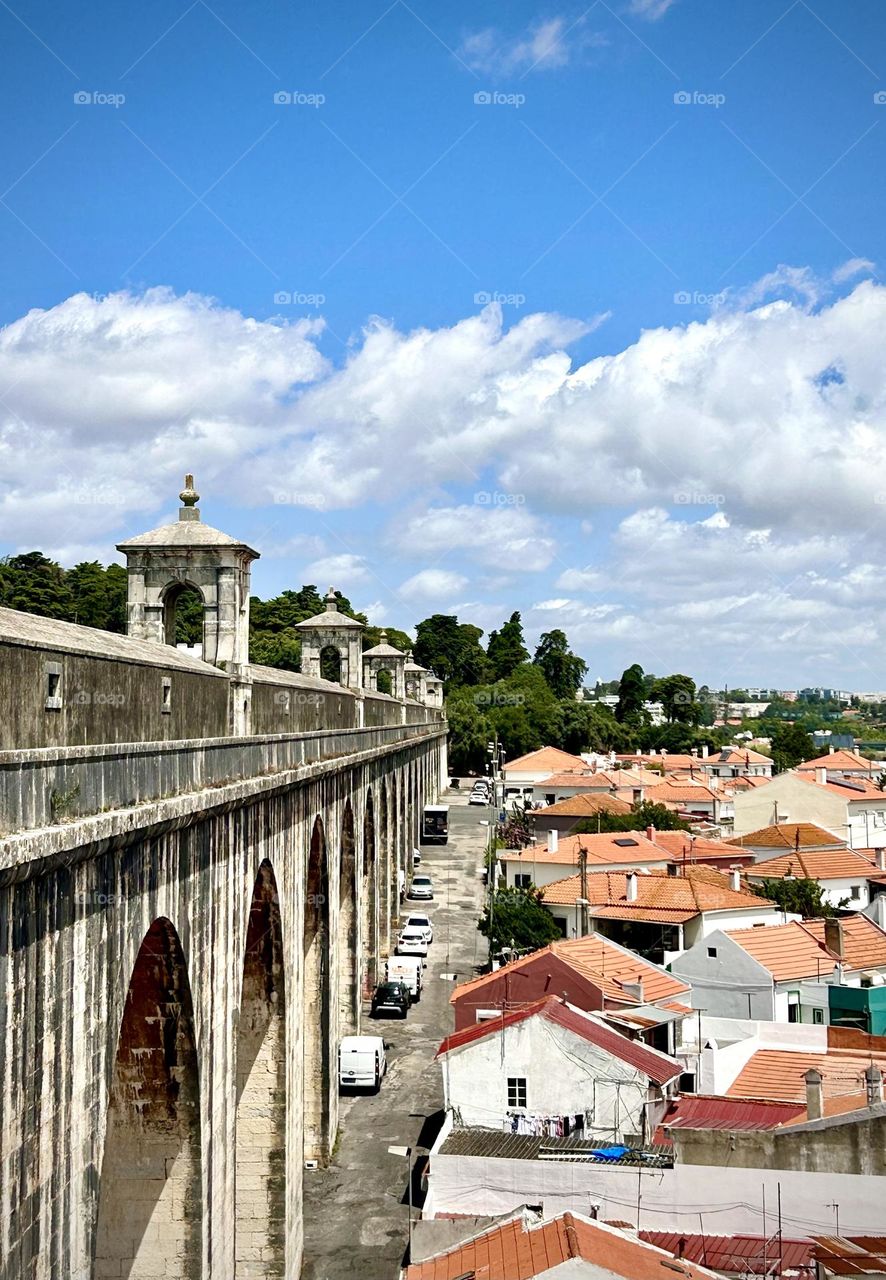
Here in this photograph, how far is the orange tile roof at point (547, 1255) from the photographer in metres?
13.8

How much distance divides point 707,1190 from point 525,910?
21185mm

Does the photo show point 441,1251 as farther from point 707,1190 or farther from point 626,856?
point 626,856

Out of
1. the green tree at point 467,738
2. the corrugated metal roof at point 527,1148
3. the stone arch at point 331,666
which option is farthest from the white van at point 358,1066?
the green tree at point 467,738

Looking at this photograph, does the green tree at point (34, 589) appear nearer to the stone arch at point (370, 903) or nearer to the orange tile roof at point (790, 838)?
the stone arch at point (370, 903)

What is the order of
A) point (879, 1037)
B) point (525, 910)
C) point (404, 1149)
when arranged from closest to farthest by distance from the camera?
point (404, 1149) < point (879, 1037) < point (525, 910)

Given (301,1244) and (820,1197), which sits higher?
(820,1197)

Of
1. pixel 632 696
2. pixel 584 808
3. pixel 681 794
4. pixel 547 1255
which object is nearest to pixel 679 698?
pixel 632 696

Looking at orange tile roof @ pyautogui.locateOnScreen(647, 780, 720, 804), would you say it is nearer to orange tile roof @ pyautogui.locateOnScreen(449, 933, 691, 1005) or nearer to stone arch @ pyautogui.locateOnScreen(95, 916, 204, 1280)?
orange tile roof @ pyautogui.locateOnScreen(449, 933, 691, 1005)

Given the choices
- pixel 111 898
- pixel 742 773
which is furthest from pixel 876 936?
pixel 742 773

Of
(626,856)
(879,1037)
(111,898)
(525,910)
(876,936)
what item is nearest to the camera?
(111,898)

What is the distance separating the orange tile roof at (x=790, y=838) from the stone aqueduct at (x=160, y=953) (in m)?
31.3

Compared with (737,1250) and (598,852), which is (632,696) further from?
(737,1250)

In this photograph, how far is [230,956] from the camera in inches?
555

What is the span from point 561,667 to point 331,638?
116105 millimetres
